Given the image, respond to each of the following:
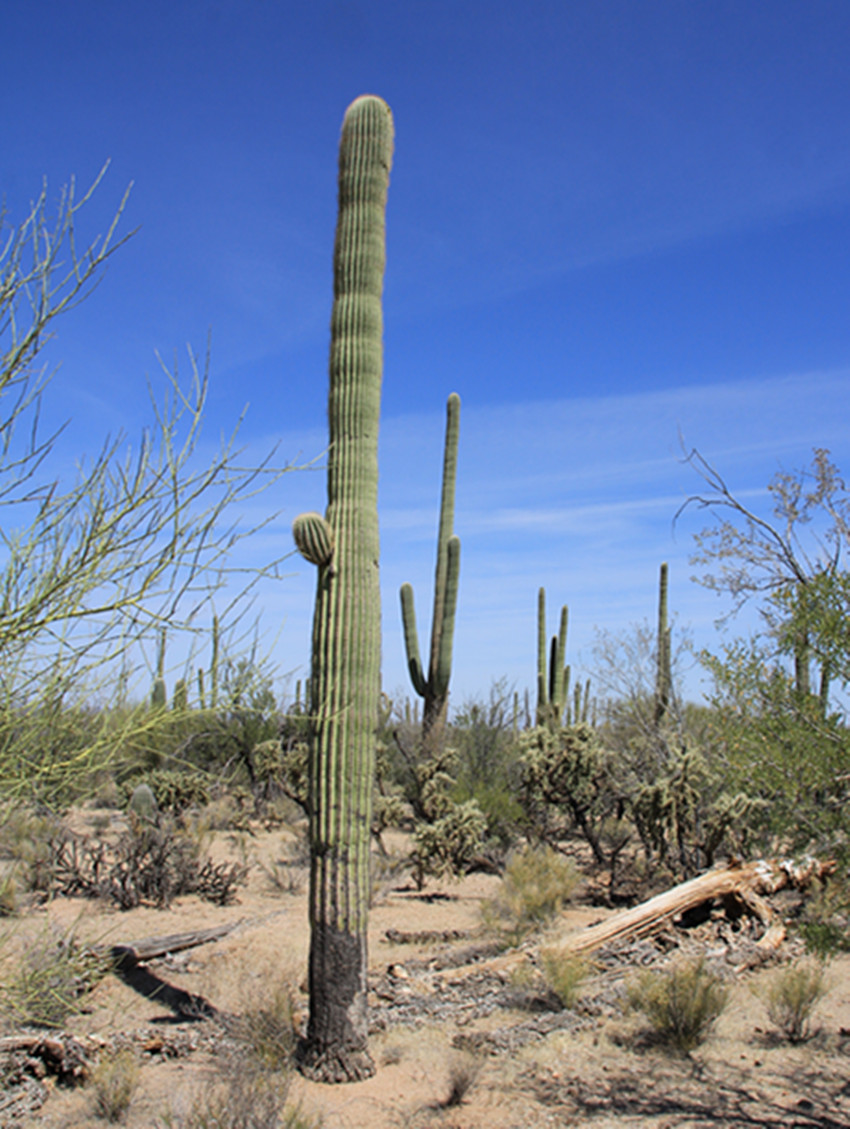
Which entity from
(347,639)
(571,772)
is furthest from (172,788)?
(347,639)

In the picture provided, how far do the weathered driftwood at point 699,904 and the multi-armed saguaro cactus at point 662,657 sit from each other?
7471 millimetres

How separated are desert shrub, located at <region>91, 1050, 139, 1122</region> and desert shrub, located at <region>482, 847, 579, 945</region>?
172 inches

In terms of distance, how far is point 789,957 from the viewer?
8.12m

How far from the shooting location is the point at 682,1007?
249 inches

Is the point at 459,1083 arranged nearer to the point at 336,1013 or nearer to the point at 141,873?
the point at 336,1013

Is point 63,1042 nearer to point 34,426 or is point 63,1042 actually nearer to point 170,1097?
point 170,1097

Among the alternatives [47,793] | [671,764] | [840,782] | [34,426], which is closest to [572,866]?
[671,764]

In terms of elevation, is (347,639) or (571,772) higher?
(347,639)

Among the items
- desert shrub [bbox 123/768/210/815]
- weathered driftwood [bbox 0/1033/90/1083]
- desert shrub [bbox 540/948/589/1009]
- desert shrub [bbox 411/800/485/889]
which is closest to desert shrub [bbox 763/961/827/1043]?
desert shrub [bbox 540/948/589/1009]

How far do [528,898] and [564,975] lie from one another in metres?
2.60

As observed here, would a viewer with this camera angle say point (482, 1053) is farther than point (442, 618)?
No

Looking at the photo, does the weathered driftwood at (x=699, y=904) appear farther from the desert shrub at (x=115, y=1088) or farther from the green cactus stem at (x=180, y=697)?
the green cactus stem at (x=180, y=697)

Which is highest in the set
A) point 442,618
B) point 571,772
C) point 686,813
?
point 442,618

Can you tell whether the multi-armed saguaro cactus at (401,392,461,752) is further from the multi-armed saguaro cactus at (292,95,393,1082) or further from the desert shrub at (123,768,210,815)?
the multi-armed saguaro cactus at (292,95,393,1082)
